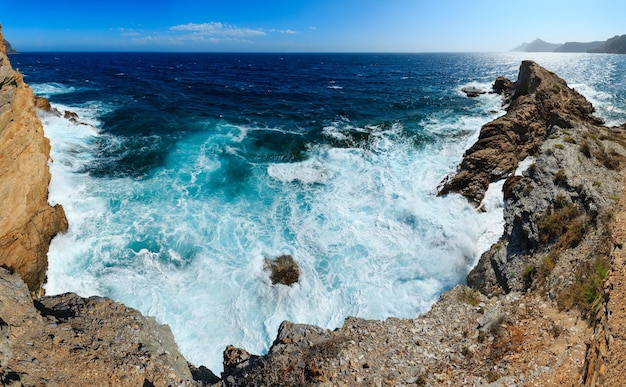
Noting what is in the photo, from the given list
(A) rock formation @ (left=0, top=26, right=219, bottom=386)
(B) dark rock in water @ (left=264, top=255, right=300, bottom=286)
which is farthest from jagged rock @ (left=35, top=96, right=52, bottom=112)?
(B) dark rock in water @ (left=264, top=255, right=300, bottom=286)

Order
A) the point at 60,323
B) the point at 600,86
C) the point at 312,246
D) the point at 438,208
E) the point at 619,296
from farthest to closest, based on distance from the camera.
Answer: the point at 600,86, the point at 438,208, the point at 312,246, the point at 60,323, the point at 619,296

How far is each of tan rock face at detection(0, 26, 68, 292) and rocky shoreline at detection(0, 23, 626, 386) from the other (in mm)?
62

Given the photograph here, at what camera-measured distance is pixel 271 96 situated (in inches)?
2331

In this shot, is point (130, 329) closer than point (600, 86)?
→ Yes

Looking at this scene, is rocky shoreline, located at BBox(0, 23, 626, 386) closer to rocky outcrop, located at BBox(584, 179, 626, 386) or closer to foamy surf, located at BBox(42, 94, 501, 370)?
rocky outcrop, located at BBox(584, 179, 626, 386)

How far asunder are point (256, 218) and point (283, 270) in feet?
17.9

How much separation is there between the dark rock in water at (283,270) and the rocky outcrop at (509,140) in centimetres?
1303

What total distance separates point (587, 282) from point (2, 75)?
2683 centimetres

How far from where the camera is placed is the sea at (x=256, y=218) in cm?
1587

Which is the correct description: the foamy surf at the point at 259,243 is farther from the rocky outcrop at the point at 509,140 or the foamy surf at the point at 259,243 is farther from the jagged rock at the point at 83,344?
the jagged rock at the point at 83,344

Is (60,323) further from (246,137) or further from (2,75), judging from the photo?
(246,137)

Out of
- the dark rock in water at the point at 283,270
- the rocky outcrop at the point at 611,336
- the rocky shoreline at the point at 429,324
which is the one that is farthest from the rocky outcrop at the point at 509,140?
the rocky outcrop at the point at 611,336

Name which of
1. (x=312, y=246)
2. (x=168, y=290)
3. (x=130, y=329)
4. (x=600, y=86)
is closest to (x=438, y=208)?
(x=312, y=246)

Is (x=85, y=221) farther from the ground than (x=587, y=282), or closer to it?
closer to it
